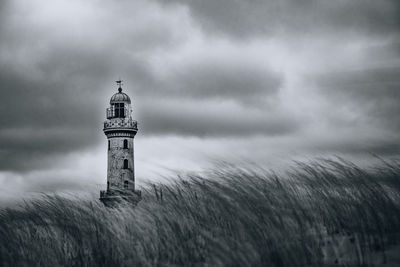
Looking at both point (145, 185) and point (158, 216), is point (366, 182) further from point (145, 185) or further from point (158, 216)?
point (145, 185)

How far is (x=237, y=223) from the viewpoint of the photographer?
5523 millimetres

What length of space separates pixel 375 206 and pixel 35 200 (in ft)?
14.0

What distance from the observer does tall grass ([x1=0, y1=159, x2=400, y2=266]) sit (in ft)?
16.3

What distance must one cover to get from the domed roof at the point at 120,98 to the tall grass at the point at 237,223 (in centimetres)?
3635

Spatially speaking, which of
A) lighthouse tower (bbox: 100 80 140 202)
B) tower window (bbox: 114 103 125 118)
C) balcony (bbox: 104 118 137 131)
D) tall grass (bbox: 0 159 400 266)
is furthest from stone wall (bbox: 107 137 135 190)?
tall grass (bbox: 0 159 400 266)

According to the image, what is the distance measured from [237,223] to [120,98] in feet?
127

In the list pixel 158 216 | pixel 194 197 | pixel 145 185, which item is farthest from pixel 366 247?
pixel 145 185

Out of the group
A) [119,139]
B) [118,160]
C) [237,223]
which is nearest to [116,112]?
[119,139]

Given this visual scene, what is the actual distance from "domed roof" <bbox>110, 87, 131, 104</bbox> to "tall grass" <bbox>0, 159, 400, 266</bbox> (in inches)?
1431

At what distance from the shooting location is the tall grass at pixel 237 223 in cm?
496

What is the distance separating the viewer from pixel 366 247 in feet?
15.7

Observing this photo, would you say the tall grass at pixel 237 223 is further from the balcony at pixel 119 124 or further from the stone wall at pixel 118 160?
the balcony at pixel 119 124

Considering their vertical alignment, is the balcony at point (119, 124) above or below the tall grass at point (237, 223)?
above

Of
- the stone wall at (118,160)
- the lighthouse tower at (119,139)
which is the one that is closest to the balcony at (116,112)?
the lighthouse tower at (119,139)
